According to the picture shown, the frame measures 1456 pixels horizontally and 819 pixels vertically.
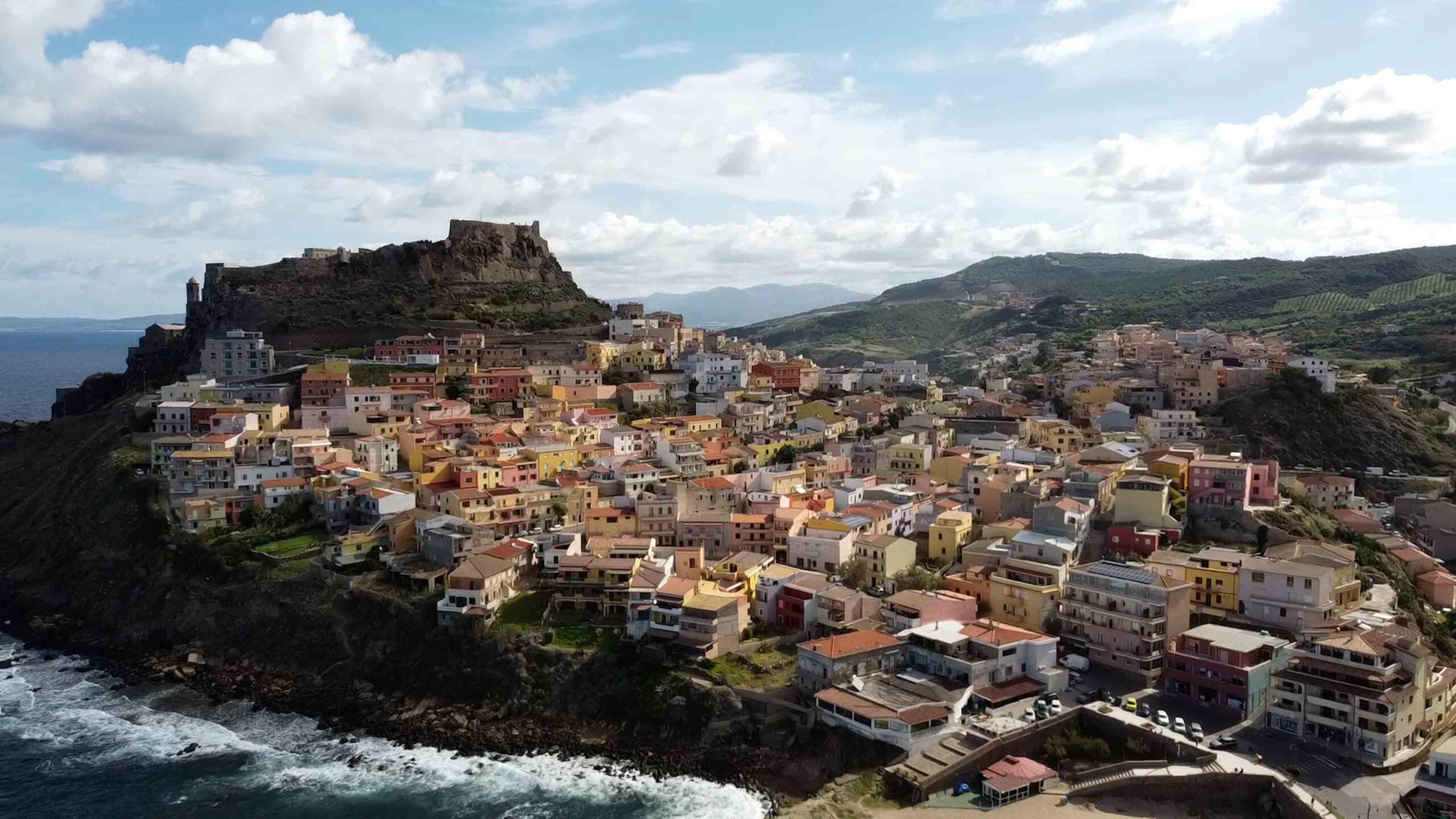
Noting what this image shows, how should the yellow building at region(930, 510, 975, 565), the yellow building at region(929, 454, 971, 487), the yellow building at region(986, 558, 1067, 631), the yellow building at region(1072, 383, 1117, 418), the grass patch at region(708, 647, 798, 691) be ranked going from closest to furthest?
the grass patch at region(708, 647, 798, 691) < the yellow building at region(986, 558, 1067, 631) < the yellow building at region(930, 510, 975, 565) < the yellow building at region(929, 454, 971, 487) < the yellow building at region(1072, 383, 1117, 418)

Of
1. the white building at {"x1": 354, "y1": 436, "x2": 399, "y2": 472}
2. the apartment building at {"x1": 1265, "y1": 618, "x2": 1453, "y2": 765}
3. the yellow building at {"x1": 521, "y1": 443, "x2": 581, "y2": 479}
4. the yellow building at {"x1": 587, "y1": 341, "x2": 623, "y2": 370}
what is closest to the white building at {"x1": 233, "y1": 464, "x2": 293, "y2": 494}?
the white building at {"x1": 354, "y1": 436, "x2": 399, "y2": 472}

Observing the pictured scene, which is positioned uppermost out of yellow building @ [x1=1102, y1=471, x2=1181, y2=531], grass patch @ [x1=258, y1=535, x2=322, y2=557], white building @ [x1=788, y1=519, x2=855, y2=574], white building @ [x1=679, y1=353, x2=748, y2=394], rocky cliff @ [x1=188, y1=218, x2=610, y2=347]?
rocky cliff @ [x1=188, y1=218, x2=610, y2=347]

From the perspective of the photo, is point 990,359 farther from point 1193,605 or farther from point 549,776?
point 549,776

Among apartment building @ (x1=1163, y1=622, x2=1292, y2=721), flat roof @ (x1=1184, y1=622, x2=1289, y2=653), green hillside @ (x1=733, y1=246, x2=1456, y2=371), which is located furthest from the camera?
green hillside @ (x1=733, y1=246, x2=1456, y2=371)

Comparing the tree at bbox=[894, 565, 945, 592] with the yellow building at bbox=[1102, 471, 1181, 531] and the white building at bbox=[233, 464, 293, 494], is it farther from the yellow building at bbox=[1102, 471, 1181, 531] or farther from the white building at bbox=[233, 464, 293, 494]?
the white building at bbox=[233, 464, 293, 494]

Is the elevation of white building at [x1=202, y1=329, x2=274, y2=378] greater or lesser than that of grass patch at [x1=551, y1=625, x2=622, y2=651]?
greater

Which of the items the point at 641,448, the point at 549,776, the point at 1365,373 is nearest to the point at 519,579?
the point at 549,776

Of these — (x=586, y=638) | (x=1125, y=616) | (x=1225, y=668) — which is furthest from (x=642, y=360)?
(x=1225, y=668)
